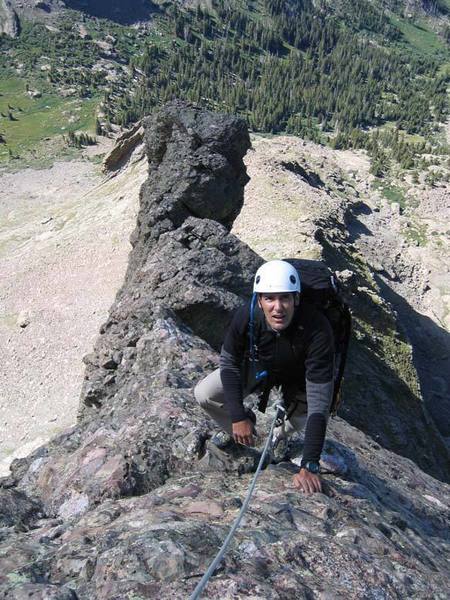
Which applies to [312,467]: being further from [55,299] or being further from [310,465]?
[55,299]

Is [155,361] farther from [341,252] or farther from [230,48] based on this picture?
[230,48]

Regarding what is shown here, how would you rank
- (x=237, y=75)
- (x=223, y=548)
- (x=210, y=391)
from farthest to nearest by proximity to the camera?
1. (x=237, y=75)
2. (x=210, y=391)
3. (x=223, y=548)

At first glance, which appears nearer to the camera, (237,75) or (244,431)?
(244,431)

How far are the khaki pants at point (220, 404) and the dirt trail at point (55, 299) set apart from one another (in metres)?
14.1

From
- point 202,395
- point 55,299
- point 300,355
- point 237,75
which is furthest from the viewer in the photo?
point 237,75

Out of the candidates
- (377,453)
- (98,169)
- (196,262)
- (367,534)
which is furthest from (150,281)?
(98,169)

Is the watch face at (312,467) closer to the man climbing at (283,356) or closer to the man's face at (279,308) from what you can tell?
the man climbing at (283,356)

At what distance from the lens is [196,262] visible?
1606cm

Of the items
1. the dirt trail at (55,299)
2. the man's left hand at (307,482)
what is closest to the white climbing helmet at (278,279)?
the man's left hand at (307,482)

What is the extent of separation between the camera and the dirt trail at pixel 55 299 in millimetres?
21906

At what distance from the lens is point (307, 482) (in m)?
6.79

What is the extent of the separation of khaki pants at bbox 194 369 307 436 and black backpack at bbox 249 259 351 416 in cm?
60

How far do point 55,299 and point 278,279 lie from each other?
2468cm

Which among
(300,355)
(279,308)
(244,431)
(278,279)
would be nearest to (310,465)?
(244,431)
